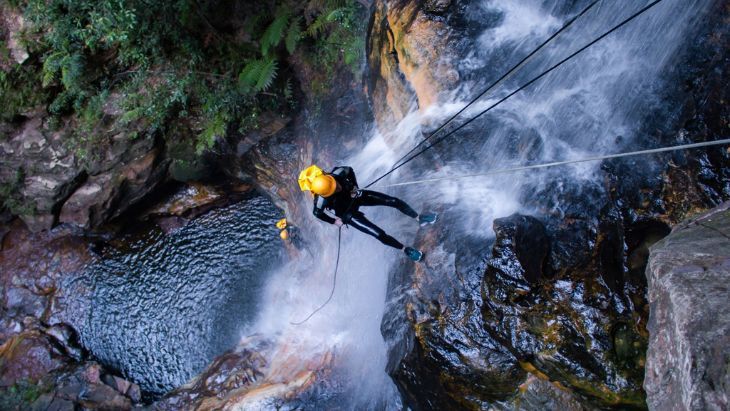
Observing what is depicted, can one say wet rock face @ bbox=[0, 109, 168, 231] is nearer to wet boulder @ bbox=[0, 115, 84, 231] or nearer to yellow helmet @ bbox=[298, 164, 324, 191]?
wet boulder @ bbox=[0, 115, 84, 231]

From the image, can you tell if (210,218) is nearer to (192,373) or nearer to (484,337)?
(192,373)

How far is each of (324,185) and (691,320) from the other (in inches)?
139

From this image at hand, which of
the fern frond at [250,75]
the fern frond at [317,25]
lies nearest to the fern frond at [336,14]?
the fern frond at [317,25]

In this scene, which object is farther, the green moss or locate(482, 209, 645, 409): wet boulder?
the green moss

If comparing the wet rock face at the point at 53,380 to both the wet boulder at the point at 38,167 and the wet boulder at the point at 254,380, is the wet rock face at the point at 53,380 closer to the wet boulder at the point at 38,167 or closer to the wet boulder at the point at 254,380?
the wet boulder at the point at 254,380

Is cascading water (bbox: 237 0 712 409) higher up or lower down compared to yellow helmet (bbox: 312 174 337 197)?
higher up

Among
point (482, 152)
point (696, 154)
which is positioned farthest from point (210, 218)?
point (696, 154)

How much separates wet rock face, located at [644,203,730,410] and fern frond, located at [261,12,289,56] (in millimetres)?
6697

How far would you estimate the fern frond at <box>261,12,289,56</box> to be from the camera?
26.4 ft

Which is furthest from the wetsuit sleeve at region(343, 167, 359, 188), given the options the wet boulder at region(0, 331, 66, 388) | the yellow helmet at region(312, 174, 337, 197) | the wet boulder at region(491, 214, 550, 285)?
the wet boulder at region(0, 331, 66, 388)

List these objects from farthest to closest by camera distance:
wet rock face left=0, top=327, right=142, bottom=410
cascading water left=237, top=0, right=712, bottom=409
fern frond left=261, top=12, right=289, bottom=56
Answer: wet rock face left=0, top=327, right=142, bottom=410, fern frond left=261, top=12, right=289, bottom=56, cascading water left=237, top=0, right=712, bottom=409

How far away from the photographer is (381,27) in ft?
23.2

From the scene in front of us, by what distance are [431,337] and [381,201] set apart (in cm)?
191

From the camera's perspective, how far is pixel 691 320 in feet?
9.94
